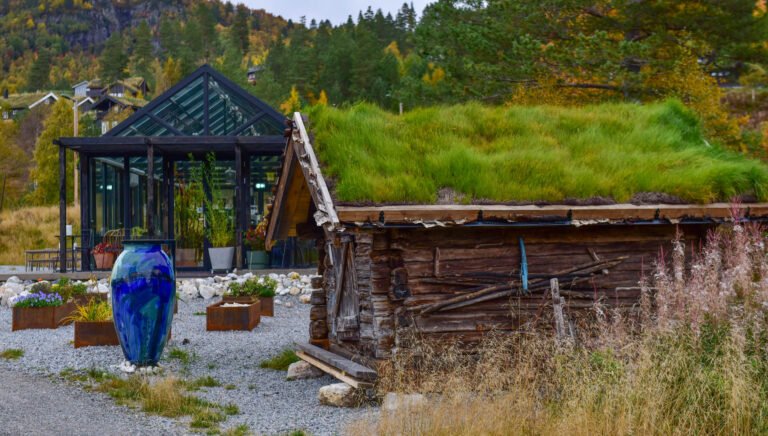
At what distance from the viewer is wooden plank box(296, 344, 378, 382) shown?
24.6 feet

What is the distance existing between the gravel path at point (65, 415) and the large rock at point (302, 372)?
2114 mm

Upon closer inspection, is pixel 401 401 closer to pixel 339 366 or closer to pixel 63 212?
pixel 339 366

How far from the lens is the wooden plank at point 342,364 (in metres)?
7.49

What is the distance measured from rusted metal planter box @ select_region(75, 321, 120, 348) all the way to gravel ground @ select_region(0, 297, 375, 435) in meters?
0.23

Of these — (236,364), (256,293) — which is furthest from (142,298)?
(256,293)

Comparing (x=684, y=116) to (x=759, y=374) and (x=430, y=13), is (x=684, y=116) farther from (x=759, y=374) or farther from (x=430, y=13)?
(x=430, y=13)

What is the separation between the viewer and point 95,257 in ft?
63.2

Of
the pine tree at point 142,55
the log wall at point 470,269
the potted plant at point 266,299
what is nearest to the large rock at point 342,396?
the log wall at point 470,269

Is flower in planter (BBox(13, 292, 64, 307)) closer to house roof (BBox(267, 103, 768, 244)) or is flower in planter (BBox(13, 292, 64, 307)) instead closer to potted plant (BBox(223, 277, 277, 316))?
potted plant (BBox(223, 277, 277, 316))

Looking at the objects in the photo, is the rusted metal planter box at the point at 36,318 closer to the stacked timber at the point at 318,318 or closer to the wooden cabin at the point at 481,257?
the stacked timber at the point at 318,318

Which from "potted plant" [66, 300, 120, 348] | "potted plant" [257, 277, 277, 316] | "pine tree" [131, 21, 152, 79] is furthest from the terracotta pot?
"pine tree" [131, 21, 152, 79]

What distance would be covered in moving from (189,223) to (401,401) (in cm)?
1567

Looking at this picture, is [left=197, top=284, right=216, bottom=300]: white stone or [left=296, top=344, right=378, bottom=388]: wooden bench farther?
[left=197, top=284, right=216, bottom=300]: white stone

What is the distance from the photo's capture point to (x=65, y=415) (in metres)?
7.44
